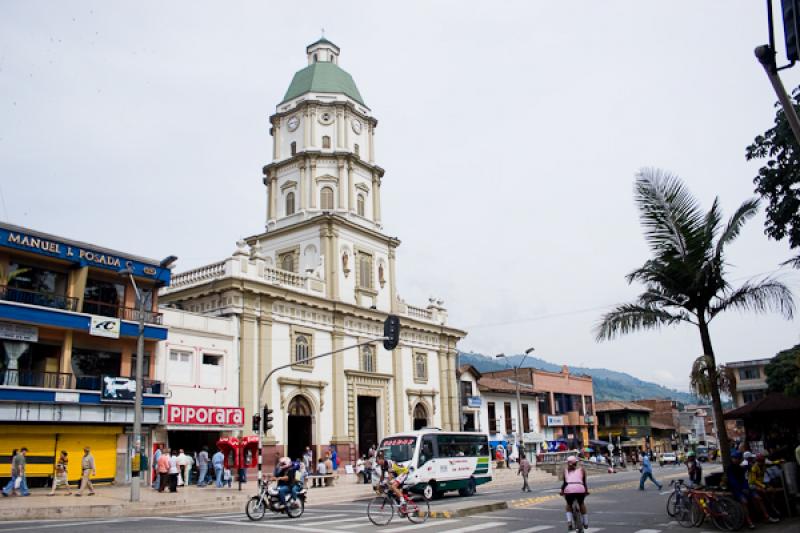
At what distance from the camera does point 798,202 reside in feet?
61.7

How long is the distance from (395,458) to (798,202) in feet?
54.9

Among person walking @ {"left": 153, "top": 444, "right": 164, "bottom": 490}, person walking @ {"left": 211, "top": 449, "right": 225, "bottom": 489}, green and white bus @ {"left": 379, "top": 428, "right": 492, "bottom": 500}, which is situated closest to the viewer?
green and white bus @ {"left": 379, "top": 428, "right": 492, "bottom": 500}

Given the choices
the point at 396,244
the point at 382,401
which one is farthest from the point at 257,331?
the point at 396,244

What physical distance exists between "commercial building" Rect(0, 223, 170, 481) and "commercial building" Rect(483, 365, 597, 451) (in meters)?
39.4

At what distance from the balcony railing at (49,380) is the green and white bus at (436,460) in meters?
11.9

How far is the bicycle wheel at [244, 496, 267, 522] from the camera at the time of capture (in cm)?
1822

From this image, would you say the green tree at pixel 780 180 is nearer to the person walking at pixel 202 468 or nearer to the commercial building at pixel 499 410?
the person walking at pixel 202 468

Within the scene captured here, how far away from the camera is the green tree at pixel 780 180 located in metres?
18.6

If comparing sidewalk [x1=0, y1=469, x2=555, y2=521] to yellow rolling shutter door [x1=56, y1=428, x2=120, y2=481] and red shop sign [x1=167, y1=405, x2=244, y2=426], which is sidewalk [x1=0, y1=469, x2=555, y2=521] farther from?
red shop sign [x1=167, y1=405, x2=244, y2=426]

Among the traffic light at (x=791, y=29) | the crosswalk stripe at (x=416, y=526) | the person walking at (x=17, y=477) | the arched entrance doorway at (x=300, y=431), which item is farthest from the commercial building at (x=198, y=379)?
the traffic light at (x=791, y=29)

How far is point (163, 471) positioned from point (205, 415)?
6.43 metres

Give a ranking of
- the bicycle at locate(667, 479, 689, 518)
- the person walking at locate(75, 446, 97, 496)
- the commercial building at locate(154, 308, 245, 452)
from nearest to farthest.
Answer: the bicycle at locate(667, 479, 689, 518), the person walking at locate(75, 446, 97, 496), the commercial building at locate(154, 308, 245, 452)

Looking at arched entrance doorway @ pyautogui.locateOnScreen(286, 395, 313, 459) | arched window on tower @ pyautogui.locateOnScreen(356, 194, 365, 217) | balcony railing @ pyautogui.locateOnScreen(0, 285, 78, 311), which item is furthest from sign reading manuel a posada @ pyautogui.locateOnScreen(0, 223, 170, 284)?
arched window on tower @ pyautogui.locateOnScreen(356, 194, 365, 217)

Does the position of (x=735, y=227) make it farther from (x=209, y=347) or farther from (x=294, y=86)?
(x=294, y=86)
